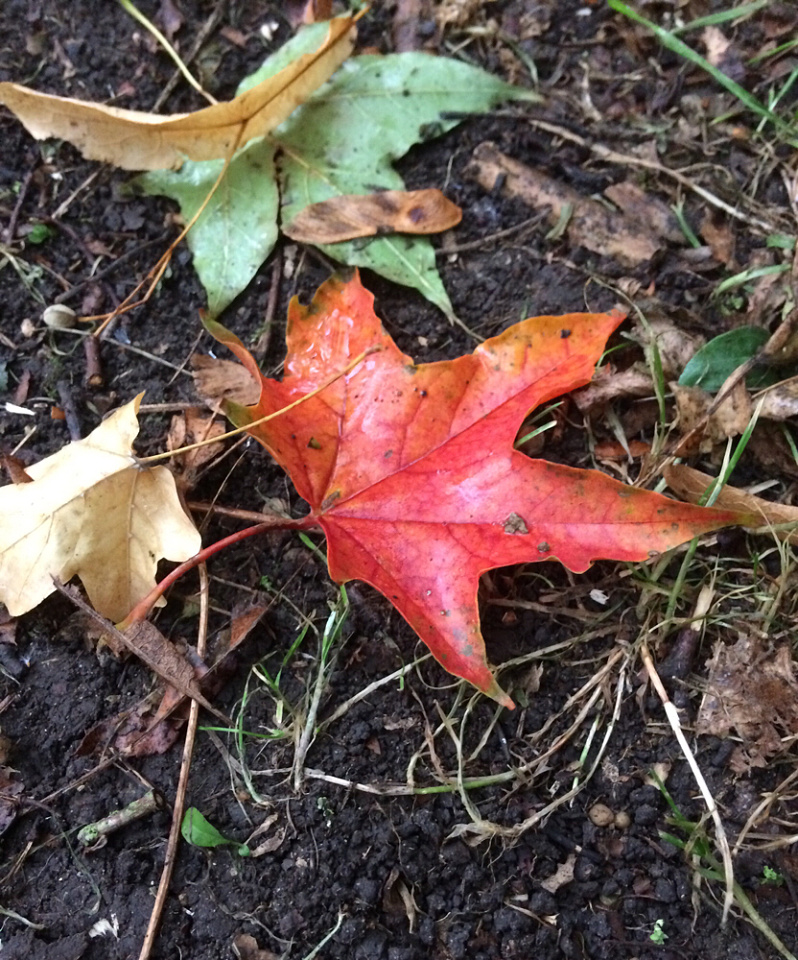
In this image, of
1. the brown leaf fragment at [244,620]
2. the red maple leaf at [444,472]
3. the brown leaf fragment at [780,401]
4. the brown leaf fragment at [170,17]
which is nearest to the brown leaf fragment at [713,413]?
the brown leaf fragment at [780,401]

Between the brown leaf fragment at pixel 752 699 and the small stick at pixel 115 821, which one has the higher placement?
the small stick at pixel 115 821

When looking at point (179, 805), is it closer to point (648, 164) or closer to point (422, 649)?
point (422, 649)

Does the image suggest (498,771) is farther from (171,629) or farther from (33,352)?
(33,352)

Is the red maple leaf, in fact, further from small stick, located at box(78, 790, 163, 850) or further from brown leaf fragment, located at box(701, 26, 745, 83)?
brown leaf fragment, located at box(701, 26, 745, 83)

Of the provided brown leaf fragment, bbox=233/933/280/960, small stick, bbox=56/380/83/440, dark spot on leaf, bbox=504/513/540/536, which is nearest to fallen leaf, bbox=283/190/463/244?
small stick, bbox=56/380/83/440

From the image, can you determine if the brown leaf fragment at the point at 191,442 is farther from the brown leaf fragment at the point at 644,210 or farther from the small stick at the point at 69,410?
the brown leaf fragment at the point at 644,210

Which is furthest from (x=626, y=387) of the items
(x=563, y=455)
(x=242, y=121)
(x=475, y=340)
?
(x=242, y=121)

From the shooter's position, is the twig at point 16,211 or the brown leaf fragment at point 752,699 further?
the twig at point 16,211
